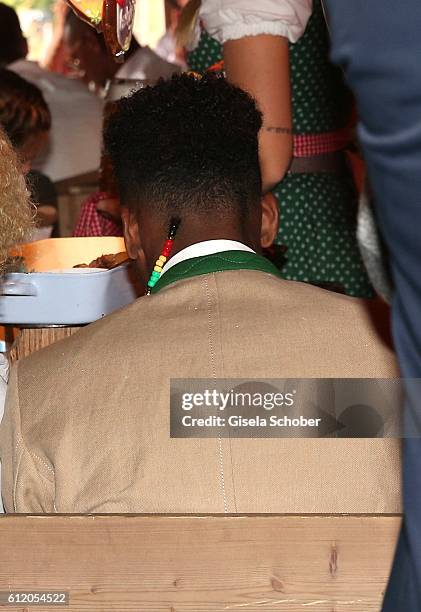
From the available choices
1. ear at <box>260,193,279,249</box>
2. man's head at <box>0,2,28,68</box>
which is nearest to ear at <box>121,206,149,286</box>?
ear at <box>260,193,279,249</box>

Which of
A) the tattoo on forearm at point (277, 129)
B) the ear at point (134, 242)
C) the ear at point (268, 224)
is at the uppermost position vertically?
the tattoo on forearm at point (277, 129)

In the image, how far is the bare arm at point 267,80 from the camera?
2369 mm

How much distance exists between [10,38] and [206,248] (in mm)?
2833

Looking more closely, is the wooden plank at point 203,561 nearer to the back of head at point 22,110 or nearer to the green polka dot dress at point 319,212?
the green polka dot dress at point 319,212

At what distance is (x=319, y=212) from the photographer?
272 centimetres

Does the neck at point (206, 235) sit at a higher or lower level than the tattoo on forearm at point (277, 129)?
higher

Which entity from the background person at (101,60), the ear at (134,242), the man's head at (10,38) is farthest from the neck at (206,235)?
the man's head at (10,38)

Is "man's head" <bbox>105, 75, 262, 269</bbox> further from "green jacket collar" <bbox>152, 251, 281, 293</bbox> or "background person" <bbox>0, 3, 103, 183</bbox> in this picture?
"background person" <bbox>0, 3, 103, 183</bbox>

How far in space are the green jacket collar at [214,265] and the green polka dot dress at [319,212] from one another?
993mm

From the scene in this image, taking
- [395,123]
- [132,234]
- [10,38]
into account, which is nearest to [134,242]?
[132,234]

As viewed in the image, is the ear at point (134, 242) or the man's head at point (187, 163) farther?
the ear at point (134, 242)

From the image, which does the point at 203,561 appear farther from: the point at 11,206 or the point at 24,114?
the point at 24,114

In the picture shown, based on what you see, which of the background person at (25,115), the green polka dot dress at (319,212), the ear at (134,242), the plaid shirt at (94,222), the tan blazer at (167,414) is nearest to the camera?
the tan blazer at (167,414)

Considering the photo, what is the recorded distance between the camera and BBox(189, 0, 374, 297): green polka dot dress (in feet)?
8.84
